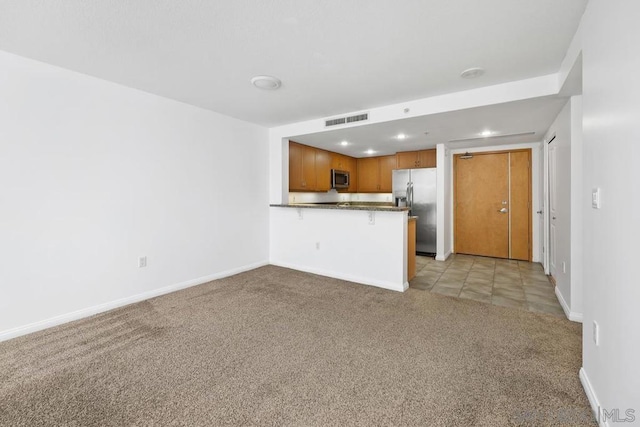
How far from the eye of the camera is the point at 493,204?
558cm

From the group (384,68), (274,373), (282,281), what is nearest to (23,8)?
(384,68)


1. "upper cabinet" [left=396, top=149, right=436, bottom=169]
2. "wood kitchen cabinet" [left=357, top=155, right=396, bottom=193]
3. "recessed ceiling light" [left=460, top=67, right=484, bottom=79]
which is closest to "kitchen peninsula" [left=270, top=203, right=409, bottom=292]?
"recessed ceiling light" [left=460, top=67, right=484, bottom=79]

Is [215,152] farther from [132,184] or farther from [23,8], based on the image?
[23,8]

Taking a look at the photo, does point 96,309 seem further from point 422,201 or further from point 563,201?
point 422,201

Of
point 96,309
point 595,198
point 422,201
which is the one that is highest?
point 422,201

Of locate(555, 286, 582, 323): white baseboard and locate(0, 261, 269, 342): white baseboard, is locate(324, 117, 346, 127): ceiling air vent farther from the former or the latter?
locate(555, 286, 582, 323): white baseboard

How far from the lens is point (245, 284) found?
3848 millimetres

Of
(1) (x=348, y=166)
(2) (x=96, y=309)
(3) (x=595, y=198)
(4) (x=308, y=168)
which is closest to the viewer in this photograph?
(3) (x=595, y=198)

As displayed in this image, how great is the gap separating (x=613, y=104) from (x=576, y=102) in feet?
6.15

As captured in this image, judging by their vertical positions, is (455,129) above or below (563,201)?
above

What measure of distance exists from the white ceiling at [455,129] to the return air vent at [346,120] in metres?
0.15

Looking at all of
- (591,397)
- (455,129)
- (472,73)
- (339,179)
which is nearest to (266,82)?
(472,73)

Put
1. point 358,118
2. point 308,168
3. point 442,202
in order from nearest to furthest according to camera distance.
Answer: point 358,118 < point 442,202 < point 308,168

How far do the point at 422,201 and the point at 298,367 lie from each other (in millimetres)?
4443
